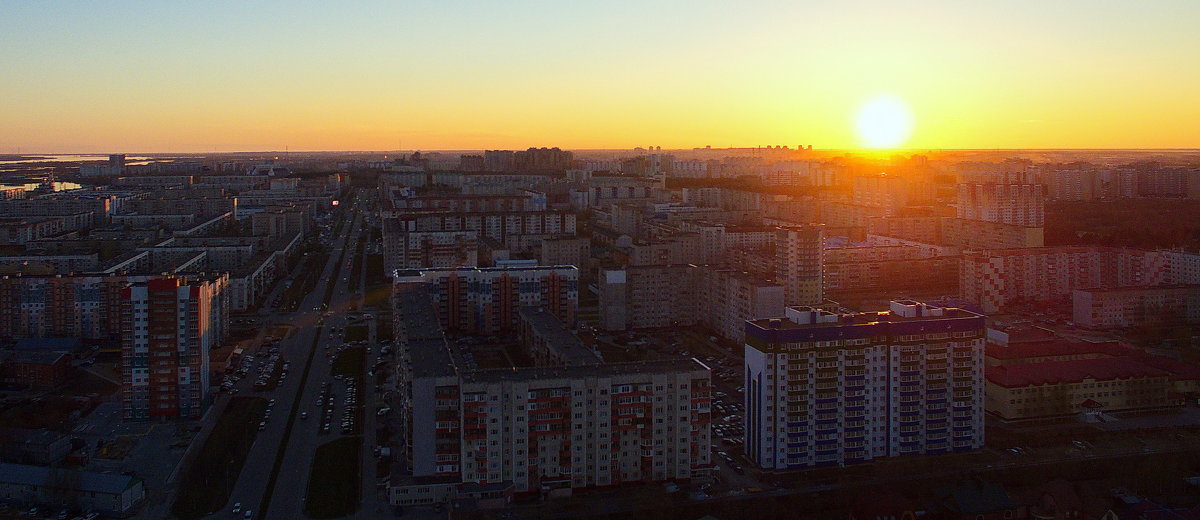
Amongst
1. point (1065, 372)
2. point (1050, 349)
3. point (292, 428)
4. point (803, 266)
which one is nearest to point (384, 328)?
point (292, 428)

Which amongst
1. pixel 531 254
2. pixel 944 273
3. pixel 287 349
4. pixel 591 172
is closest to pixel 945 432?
pixel 287 349

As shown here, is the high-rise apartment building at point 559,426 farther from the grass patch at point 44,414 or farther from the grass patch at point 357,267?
the grass patch at point 357,267

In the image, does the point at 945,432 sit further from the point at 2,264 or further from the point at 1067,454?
the point at 2,264

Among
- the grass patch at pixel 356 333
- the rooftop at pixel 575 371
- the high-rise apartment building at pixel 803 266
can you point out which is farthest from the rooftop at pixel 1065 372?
the grass patch at pixel 356 333

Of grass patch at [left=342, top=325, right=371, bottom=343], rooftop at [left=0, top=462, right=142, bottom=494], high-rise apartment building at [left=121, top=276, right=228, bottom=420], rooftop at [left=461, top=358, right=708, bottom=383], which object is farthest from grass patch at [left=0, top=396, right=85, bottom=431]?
rooftop at [left=461, top=358, right=708, bottom=383]

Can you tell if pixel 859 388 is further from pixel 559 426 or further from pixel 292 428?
pixel 292 428

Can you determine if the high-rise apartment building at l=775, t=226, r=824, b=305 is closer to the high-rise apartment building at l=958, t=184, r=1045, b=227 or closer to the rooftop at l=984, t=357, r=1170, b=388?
the rooftop at l=984, t=357, r=1170, b=388
